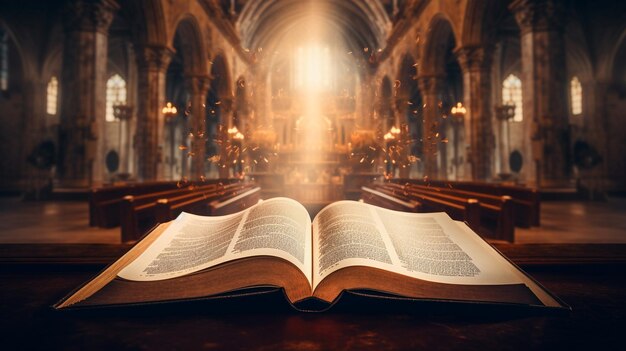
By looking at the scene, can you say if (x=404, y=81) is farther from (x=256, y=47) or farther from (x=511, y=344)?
(x=511, y=344)

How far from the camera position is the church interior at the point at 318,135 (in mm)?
1271

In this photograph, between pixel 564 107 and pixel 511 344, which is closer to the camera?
pixel 511 344

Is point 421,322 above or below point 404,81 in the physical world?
below

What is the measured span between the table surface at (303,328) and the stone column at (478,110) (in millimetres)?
11044

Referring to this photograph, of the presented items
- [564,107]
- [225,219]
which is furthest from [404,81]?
[225,219]

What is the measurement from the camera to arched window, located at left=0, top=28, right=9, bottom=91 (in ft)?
54.7

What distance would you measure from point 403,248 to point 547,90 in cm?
989

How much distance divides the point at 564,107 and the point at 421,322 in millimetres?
10564

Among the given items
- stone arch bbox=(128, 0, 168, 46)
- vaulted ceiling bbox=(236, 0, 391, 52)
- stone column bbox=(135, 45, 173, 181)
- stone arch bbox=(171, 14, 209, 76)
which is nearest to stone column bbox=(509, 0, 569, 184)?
stone arch bbox=(128, 0, 168, 46)

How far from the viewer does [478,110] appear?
11359 mm

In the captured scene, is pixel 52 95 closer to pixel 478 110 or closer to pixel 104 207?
pixel 104 207

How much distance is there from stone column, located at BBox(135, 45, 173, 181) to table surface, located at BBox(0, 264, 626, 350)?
35.3 ft

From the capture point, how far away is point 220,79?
19391 millimetres

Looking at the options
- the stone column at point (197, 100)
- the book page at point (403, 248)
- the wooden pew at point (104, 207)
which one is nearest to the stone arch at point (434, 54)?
the stone column at point (197, 100)
